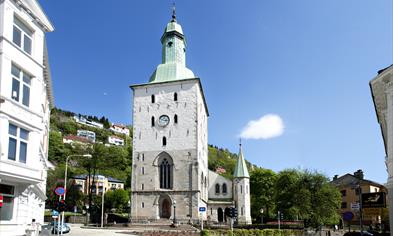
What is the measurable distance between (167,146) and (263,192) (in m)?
34.6

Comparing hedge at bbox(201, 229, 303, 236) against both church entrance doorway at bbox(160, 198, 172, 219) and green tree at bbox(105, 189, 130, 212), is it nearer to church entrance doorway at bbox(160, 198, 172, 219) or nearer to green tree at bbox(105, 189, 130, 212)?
church entrance doorway at bbox(160, 198, 172, 219)

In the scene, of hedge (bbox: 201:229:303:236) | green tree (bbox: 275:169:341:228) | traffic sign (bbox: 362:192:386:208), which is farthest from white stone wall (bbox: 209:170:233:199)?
traffic sign (bbox: 362:192:386:208)

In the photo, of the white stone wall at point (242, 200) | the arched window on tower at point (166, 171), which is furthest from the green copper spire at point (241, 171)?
the arched window on tower at point (166, 171)

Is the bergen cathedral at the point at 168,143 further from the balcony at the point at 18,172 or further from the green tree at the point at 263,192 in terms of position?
the balcony at the point at 18,172

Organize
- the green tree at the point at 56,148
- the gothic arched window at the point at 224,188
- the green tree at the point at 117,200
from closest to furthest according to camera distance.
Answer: the gothic arched window at the point at 224,188
the green tree at the point at 117,200
the green tree at the point at 56,148

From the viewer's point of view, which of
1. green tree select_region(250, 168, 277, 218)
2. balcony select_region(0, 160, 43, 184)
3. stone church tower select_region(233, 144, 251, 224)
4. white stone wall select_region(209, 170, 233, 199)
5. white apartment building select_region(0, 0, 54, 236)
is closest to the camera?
balcony select_region(0, 160, 43, 184)

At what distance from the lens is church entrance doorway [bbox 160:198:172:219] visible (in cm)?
5653

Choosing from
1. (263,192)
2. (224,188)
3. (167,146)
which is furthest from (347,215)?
(263,192)

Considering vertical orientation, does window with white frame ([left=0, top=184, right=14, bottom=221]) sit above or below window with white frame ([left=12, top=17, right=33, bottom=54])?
below

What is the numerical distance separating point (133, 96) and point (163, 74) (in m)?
5.86

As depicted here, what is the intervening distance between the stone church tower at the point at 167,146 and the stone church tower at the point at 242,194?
11198mm

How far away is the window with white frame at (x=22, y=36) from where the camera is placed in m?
17.3

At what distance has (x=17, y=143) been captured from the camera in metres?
16.8

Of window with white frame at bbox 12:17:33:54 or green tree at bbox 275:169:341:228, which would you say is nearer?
window with white frame at bbox 12:17:33:54
